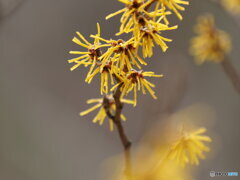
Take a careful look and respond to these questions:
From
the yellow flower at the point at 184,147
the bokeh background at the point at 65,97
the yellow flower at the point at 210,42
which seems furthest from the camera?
the bokeh background at the point at 65,97

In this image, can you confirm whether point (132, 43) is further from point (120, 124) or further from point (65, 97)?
point (65, 97)

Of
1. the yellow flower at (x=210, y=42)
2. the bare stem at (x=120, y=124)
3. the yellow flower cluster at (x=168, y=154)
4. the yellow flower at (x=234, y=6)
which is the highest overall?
the yellow flower at (x=234, y=6)

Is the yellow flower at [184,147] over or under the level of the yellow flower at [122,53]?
under

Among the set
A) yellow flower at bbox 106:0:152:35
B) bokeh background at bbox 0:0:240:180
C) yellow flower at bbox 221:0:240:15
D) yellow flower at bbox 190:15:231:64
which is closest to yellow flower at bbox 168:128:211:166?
yellow flower at bbox 106:0:152:35

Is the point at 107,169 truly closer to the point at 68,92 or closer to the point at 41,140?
the point at 41,140

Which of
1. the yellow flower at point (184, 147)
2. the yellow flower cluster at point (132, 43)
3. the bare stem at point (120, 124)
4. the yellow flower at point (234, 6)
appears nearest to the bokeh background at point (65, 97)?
the yellow flower at point (234, 6)

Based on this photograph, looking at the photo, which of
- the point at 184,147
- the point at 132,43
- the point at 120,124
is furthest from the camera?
the point at 184,147

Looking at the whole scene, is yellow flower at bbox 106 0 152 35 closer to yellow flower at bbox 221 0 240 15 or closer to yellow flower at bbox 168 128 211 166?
yellow flower at bbox 168 128 211 166

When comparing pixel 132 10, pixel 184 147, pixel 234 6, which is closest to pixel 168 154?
pixel 184 147

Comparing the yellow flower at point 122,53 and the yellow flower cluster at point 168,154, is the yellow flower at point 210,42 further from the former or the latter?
the yellow flower at point 122,53
